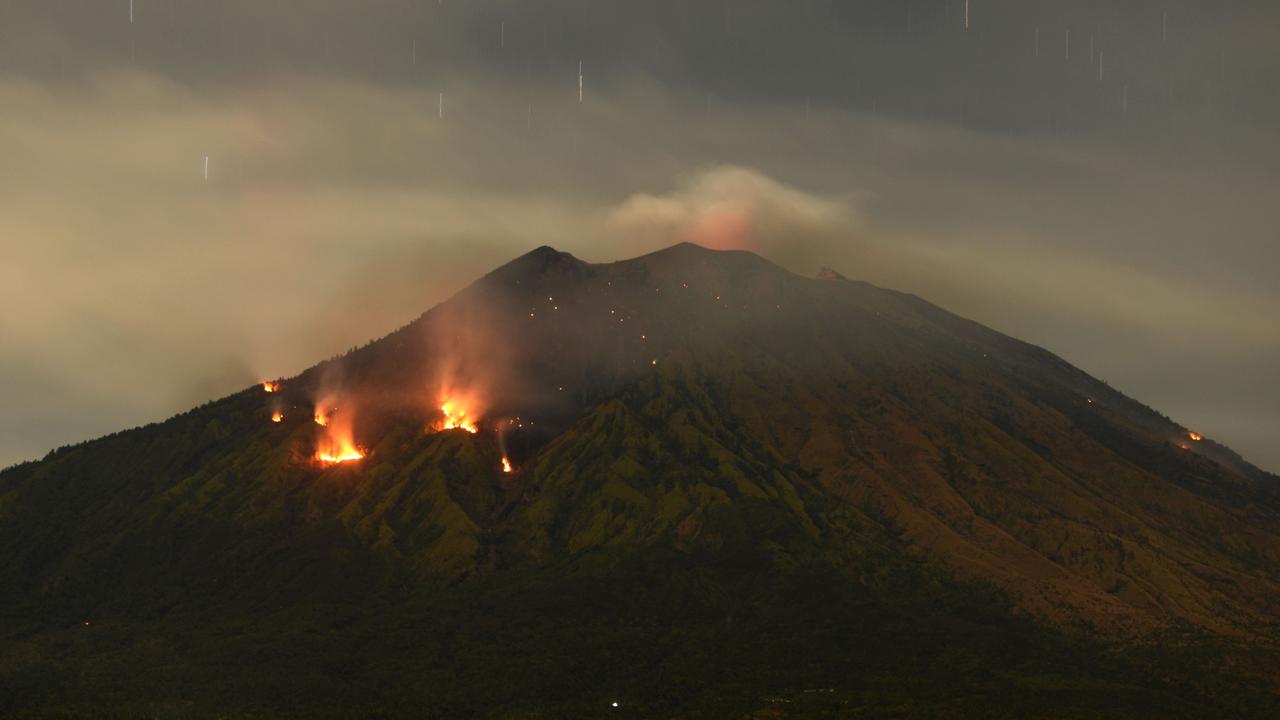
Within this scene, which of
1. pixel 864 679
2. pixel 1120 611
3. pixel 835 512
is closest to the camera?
pixel 864 679

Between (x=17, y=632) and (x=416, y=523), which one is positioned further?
(x=416, y=523)

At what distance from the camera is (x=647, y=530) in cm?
18850

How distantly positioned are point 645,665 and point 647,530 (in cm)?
3702

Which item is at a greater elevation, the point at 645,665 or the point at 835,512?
the point at 835,512

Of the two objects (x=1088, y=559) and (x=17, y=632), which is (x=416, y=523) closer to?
(x=17, y=632)

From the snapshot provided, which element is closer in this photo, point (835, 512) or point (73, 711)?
point (73, 711)

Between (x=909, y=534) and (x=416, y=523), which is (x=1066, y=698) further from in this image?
(x=416, y=523)

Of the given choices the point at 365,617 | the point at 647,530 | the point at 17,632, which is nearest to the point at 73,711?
the point at 365,617

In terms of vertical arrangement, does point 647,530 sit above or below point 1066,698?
above

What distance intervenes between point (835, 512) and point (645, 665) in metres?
51.9

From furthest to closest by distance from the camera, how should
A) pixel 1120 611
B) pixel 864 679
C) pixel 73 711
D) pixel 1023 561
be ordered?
pixel 1023 561
pixel 1120 611
pixel 864 679
pixel 73 711

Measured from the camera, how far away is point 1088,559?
183875mm

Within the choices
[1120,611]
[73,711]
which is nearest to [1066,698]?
[1120,611]

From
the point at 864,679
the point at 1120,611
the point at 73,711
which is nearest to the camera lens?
the point at 73,711
